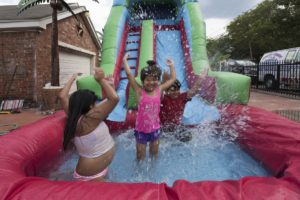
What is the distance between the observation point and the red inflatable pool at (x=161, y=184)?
6.36 ft

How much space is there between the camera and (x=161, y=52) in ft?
23.4

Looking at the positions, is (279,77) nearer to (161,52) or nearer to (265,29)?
(161,52)

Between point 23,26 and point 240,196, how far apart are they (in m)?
9.31

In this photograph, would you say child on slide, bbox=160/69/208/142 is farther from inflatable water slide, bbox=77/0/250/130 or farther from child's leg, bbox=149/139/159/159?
child's leg, bbox=149/139/159/159

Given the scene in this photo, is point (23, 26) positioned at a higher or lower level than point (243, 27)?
lower

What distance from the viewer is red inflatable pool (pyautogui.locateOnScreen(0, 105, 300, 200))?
6.36ft

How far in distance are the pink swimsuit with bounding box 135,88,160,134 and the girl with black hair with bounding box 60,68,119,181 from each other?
85 cm

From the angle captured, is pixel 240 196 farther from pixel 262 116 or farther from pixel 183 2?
pixel 183 2

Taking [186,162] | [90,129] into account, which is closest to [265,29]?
[186,162]

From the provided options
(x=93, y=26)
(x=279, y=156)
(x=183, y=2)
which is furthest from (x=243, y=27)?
(x=279, y=156)

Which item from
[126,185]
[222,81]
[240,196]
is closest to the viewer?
[240,196]

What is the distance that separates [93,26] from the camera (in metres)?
16.2

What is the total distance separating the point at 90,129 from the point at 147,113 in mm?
1076

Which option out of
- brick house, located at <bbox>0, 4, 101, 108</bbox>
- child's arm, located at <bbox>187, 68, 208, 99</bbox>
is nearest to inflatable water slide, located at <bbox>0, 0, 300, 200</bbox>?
child's arm, located at <bbox>187, 68, 208, 99</bbox>
